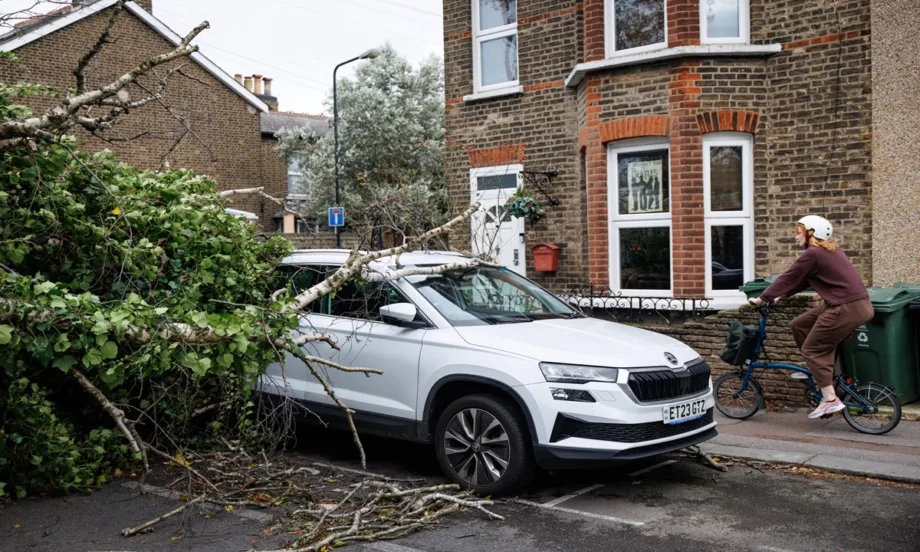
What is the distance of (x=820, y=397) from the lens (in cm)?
850

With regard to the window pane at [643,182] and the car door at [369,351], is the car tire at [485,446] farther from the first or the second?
the window pane at [643,182]

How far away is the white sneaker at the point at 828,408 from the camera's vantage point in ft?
26.8

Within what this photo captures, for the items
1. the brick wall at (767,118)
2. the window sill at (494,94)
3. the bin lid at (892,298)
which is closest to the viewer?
A: the bin lid at (892,298)

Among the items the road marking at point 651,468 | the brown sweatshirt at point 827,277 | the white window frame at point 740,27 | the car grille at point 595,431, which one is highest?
the white window frame at point 740,27

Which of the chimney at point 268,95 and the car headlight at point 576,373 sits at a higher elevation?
the chimney at point 268,95

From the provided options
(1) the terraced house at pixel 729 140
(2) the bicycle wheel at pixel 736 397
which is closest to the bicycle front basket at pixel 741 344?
(2) the bicycle wheel at pixel 736 397

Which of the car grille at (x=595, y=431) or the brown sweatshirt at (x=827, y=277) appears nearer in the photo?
the car grille at (x=595, y=431)

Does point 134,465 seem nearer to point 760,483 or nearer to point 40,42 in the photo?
point 760,483

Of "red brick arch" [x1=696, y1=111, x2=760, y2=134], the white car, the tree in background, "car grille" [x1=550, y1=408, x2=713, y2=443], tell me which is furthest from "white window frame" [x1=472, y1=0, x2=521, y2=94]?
the tree in background

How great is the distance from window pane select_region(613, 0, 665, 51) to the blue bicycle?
16.4 feet

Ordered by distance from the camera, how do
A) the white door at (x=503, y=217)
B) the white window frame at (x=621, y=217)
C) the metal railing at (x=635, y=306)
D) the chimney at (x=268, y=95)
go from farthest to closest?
the chimney at (x=268, y=95)
the white door at (x=503, y=217)
the white window frame at (x=621, y=217)
the metal railing at (x=635, y=306)

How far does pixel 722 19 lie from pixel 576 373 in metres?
7.54

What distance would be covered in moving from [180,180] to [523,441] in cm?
383

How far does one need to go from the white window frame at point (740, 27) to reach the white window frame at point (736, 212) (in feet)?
3.98
